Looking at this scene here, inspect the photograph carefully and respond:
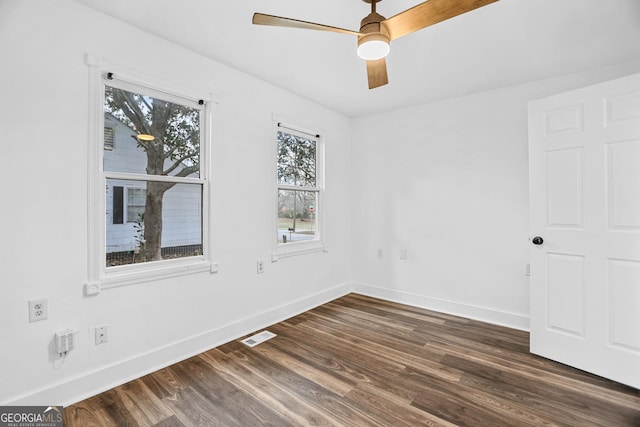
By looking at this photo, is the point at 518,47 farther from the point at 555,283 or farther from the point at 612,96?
the point at 555,283

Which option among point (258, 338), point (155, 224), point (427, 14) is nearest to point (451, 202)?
point (427, 14)

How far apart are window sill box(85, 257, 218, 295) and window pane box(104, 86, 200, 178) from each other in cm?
71

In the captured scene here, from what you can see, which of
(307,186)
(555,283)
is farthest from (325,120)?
(555,283)

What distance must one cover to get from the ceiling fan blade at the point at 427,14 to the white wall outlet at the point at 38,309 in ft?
8.27

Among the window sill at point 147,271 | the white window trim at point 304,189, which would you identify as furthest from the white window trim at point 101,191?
the white window trim at point 304,189

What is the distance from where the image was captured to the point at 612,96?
2.21 metres

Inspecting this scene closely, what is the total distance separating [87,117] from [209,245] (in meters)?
1.26

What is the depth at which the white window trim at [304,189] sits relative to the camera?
10.8 feet

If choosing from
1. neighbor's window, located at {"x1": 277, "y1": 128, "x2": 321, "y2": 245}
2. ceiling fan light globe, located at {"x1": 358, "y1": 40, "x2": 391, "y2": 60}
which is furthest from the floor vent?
ceiling fan light globe, located at {"x1": 358, "y1": 40, "x2": 391, "y2": 60}

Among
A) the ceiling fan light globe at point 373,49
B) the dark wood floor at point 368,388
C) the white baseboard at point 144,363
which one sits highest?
the ceiling fan light globe at point 373,49

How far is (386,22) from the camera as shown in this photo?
162 cm

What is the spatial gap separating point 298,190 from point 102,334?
2.29m

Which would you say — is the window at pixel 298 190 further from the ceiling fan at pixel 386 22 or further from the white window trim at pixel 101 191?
the ceiling fan at pixel 386 22

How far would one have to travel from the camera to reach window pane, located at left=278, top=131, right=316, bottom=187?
11.5ft
